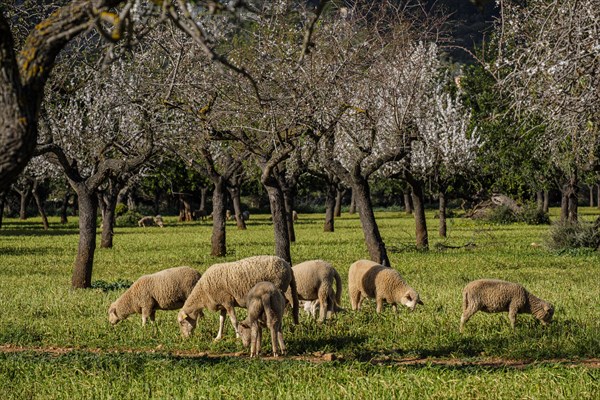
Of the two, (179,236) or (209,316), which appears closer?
(209,316)

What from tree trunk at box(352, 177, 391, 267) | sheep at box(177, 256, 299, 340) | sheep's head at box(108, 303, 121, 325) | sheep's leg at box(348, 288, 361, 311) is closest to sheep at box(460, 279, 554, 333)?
sheep at box(177, 256, 299, 340)

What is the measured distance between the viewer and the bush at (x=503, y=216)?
5531 centimetres

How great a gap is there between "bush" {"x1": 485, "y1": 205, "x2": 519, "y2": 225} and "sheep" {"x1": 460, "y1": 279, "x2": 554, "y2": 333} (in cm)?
4353

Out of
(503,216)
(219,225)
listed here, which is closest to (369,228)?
(219,225)

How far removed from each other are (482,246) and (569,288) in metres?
15.0

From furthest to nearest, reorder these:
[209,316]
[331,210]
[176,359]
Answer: [331,210], [209,316], [176,359]

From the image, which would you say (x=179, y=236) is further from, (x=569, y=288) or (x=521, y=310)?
(x=521, y=310)

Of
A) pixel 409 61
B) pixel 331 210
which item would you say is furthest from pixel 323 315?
pixel 331 210

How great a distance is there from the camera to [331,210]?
Answer: 1921 inches

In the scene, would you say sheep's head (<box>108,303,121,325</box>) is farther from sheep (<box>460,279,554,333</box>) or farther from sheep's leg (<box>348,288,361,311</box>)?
sheep (<box>460,279,554,333</box>)

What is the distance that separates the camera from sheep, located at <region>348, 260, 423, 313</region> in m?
13.9

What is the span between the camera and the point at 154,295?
524 inches

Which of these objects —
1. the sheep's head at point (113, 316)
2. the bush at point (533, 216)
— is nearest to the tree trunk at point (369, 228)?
the sheep's head at point (113, 316)

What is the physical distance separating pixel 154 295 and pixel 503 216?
147ft
